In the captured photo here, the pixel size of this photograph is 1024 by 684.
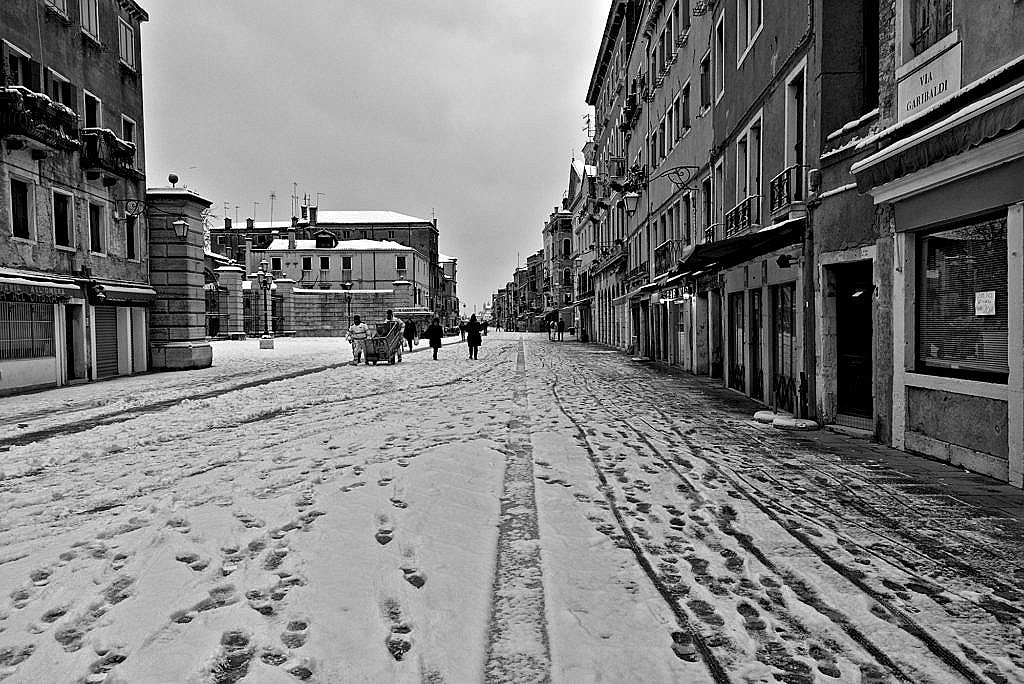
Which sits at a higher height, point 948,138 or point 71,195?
point 71,195

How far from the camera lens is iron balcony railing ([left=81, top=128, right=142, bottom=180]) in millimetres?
20078

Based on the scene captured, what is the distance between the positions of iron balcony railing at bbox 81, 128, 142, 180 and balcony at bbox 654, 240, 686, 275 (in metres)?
16.4

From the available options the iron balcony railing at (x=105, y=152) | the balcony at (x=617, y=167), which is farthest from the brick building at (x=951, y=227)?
the balcony at (x=617, y=167)

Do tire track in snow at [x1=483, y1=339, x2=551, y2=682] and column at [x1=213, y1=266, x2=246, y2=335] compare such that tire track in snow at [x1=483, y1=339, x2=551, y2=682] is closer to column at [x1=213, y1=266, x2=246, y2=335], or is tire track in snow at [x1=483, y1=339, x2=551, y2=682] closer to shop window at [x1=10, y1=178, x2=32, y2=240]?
shop window at [x1=10, y1=178, x2=32, y2=240]

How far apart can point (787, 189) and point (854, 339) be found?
3070 mm

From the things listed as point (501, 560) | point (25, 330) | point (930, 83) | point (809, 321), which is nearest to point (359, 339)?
point (25, 330)

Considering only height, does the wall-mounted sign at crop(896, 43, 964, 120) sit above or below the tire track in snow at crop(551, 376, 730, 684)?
above

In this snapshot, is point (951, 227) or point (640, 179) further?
point (640, 179)

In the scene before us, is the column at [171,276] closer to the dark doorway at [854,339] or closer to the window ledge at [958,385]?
the dark doorway at [854,339]

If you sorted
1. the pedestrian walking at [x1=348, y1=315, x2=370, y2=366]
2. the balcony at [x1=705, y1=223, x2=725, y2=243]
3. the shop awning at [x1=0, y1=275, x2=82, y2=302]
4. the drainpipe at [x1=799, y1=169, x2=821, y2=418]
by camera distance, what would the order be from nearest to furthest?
1. the drainpipe at [x1=799, y1=169, x2=821, y2=418]
2. the shop awning at [x1=0, y1=275, x2=82, y2=302]
3. the balcony at [x1=705, y1=223, x2=725, y2=243]
4. the pedestrian walking at [x1=348, y1=315, x2=370, y2=366]

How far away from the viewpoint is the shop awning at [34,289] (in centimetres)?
1658

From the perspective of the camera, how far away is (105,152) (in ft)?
67.4

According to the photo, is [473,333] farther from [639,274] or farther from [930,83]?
[930,83]

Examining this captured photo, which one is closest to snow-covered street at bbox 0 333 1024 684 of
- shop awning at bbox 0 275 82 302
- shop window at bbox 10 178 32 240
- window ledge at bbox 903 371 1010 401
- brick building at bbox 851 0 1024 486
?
brick building at bbox 851 0 1024 486
